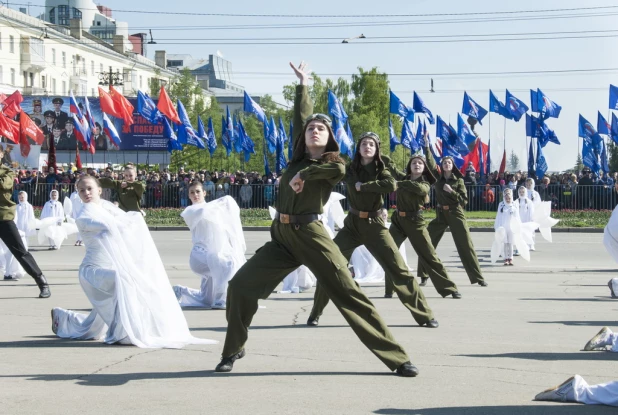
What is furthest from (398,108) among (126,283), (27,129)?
(126,283)

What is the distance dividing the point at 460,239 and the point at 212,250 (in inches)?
155

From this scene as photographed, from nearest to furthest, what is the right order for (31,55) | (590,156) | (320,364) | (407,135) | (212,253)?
(320,364), (212,253), (590,156), (407,135), (31,55)

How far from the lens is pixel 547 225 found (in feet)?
64.5

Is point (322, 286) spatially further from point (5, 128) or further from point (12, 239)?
point (5, 128)

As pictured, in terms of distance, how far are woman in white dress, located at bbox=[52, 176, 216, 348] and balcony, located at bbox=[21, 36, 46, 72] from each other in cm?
7263

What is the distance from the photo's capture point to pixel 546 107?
120 ft

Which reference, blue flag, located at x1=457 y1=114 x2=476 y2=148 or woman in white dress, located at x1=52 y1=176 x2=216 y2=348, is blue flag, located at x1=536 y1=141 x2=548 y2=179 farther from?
woman in white dress, located at x1=52 y1=176 x2=216 y2=348

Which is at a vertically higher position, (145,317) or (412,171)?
(412,171)

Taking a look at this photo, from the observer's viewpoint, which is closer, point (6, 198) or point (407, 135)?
point (6, 198)

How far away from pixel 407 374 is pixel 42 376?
260 cm

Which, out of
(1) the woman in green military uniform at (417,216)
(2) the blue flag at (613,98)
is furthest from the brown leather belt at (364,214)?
(2) the blue flag at (613,98)

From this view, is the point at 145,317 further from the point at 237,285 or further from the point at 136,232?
the point at 237,285

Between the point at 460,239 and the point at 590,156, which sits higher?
the point at 590,156

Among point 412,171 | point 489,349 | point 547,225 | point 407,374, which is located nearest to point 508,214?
point 547,225
